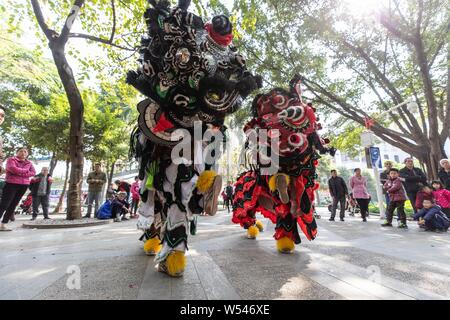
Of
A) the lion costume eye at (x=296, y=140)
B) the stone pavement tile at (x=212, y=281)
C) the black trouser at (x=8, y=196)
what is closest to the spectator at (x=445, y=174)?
the lion costume eye at (x=296, y=140)

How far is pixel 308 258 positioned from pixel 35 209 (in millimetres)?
9522

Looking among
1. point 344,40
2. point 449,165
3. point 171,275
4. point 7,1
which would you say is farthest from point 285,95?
point 7,1

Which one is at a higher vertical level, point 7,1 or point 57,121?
point 7,1

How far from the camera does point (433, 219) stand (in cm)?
557

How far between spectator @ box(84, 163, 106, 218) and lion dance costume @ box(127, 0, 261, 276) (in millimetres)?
7450

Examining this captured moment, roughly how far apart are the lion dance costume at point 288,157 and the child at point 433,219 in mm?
3861

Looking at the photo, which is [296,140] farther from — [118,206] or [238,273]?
[118,206]

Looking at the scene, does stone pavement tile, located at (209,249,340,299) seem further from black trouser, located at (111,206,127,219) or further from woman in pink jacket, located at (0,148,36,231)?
black trouser, located at (111,206,127,219)

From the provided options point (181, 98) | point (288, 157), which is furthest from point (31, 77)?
point (288, 157)

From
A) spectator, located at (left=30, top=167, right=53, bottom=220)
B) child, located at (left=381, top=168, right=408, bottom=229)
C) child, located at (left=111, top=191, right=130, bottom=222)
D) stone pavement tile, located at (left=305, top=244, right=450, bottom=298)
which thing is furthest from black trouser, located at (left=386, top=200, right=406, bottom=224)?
spectator, located at (left=30, top=167, right=53, bottom=220)

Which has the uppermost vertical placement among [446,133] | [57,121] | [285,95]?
[57,121]

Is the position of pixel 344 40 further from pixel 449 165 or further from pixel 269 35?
pixel 449 165

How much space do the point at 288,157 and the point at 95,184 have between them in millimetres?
8167
